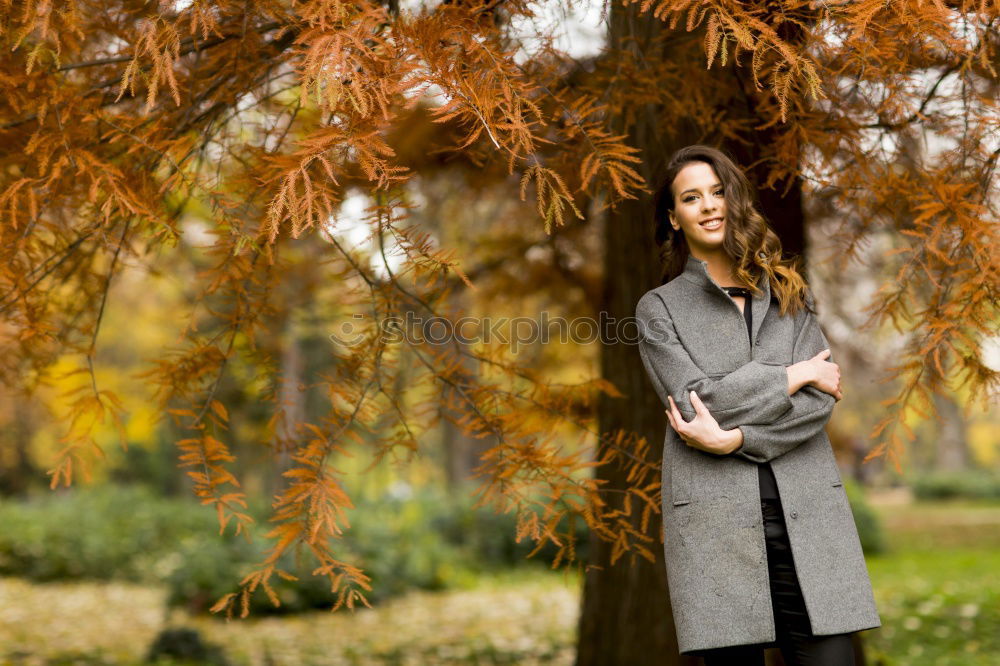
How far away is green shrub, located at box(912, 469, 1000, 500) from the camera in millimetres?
21344

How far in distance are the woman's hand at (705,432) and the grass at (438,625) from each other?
3.44m

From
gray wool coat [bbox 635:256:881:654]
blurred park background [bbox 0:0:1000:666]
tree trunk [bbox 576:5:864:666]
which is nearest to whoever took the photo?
gray wool coat [bbox 635:256:881:654]

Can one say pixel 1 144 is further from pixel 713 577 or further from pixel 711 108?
pixel 713 577

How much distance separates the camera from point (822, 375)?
86.1 inches

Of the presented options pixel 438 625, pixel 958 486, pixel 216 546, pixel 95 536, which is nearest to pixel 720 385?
pixel 438 625

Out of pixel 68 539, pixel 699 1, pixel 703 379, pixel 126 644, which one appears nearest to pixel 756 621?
pixel 703 379

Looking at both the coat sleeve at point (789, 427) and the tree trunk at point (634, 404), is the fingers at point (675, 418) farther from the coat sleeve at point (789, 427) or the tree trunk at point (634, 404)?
the tree trunk at point (634, 404)

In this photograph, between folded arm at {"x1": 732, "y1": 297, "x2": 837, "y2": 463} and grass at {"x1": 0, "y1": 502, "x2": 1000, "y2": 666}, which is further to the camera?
grass at {"x1": 0, "y1": 502, "x2": 1000, "y2": 666}

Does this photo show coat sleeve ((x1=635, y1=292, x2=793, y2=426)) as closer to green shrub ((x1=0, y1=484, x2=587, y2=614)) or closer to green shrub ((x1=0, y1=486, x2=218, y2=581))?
green shrub ((x1=0, y1=484, x2=587, y2=614))

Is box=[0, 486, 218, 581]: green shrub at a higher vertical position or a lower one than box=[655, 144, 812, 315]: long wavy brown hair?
lower

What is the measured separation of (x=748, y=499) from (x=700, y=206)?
784mm

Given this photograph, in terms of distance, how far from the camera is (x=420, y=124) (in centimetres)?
505

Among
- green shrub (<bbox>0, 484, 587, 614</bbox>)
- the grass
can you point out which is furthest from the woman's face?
green shrub (<bbox>0, 484, 587, 614</bbox>)

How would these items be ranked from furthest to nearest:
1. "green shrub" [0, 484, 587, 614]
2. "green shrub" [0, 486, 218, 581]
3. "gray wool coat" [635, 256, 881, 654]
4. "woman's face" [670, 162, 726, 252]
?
"green shrub" [0, 486, 218, 581]
"green shrub" [0, 484, 587, 614]
"woman's face" [670, 162, 726, 252]
"gray wool coat" [635, 256, 881, 654]
